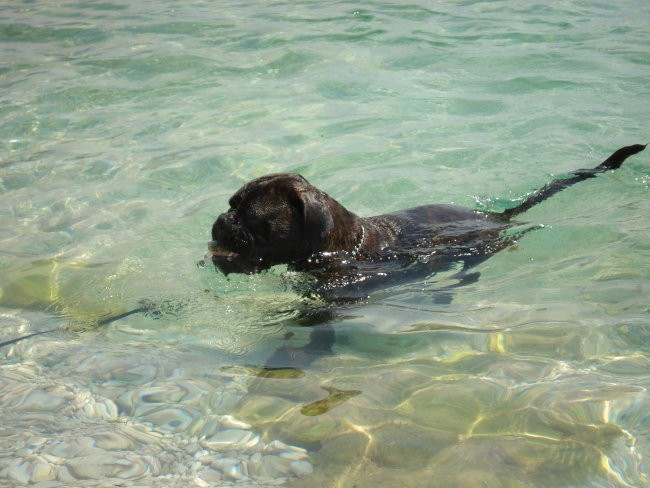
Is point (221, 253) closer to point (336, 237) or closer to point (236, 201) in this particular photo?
point (236, 201)

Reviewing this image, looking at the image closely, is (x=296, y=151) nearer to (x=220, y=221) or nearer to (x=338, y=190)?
(x=338, y=190)

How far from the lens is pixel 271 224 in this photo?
192 inches

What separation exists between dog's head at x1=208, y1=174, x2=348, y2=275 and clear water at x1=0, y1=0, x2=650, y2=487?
1.72 ft

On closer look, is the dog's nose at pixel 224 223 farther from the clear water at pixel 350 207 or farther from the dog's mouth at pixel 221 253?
the clear water at pixel 350 207

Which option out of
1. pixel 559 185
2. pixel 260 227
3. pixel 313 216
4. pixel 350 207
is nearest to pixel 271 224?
pixel 260 227

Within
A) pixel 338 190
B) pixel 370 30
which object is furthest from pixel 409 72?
pixel 338 190

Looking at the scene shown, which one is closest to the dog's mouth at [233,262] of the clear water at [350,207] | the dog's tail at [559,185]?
the clear water at [350,207]

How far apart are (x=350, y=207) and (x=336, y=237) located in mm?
2305

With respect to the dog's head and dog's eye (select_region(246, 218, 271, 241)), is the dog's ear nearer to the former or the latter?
the dog's head

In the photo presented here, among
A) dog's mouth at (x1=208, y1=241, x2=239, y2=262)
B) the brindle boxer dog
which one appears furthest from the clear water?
dog's mouth at (x1=208, y1=241, x2=239, y2=262)

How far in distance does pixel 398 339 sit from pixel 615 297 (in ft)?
5.30

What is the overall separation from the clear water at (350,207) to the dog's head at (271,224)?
1.72 ft

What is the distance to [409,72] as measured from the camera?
11.1 metres

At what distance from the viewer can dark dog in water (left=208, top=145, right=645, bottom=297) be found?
4.91 meters
